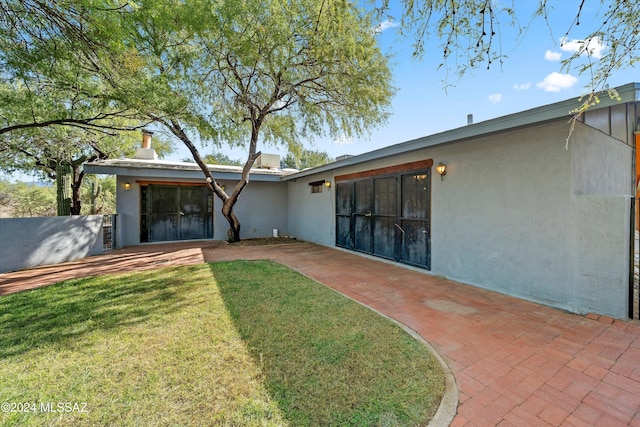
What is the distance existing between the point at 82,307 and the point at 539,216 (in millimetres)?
6782

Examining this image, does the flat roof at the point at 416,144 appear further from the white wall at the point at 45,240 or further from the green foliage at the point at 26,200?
the green foliage at the point at 26,200

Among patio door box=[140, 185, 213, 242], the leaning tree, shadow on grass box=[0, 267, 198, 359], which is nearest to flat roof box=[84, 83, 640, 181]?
patio door box=[140, 185, 213, 242]

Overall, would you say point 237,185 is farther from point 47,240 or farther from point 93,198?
point 93,198

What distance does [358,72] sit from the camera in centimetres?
716

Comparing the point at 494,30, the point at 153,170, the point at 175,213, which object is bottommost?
the point at 175,213

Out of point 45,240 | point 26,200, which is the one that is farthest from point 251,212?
point 26,200

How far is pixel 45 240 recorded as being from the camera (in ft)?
20.8

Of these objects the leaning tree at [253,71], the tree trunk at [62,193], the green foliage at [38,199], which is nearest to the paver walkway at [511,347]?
the tree trunk at [62,193]

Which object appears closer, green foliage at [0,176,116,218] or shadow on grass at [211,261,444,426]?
shadow on grass at [211,261,444,426]

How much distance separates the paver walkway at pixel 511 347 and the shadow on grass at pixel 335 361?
1.00 ft

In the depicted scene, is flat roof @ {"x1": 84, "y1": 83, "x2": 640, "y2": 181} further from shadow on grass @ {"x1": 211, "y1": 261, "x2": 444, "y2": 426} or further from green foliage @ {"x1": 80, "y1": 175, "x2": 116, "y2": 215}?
green foliage @ {"x1": 80, "y1": 175, "x2": 116, "y2": 215}

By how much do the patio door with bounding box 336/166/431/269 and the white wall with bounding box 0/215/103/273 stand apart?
287 inches

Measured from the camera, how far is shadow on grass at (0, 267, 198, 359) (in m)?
2.95

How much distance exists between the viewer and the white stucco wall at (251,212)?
31.0ft
